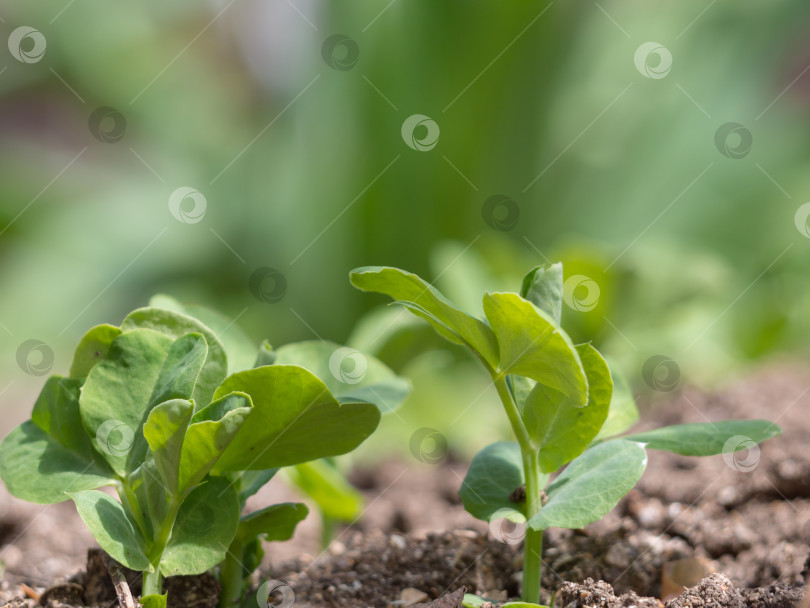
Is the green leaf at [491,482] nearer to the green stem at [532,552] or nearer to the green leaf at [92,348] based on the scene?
the green stem at [532,552]

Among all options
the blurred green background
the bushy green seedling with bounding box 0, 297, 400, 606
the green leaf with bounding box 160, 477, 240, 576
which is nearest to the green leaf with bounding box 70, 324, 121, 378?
the bushy green seedling with bounding box 0, 297, 400, 606

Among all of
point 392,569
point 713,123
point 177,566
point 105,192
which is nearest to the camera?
point 177,566

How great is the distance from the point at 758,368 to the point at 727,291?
11.2 inches

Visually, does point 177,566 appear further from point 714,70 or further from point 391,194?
point 714,70

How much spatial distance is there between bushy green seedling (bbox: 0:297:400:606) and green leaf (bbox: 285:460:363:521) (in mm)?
213

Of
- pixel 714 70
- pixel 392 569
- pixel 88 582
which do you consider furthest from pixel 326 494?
pixel 714 70

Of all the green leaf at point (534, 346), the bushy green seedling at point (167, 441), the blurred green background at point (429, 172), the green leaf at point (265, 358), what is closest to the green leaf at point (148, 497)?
the bushy green seedling at point (167, 441)

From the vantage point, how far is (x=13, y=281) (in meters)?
2.33

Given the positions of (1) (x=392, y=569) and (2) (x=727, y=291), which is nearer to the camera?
(1) (x=392, y=569)

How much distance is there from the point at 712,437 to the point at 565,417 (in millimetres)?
90

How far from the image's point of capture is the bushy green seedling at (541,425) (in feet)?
1.47

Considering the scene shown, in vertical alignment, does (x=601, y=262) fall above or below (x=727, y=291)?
below

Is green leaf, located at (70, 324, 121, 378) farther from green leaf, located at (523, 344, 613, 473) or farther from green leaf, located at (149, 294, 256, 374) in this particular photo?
green leaf, located at (523, 344, 613, 473)

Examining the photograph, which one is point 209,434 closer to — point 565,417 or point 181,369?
point 181,369
